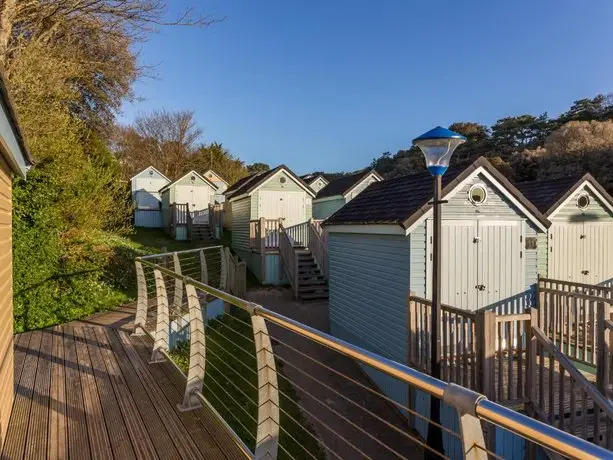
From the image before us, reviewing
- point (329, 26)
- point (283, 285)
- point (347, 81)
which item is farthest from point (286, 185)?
point (347, 81)

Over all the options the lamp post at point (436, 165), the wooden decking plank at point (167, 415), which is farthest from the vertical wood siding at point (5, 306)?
the lamp post at point (436, 165)

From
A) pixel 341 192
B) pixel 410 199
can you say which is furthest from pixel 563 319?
pixel 341 192

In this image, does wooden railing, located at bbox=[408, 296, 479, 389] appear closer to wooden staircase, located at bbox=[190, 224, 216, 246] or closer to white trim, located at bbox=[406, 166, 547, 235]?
white trim, located at bbox=[406, 166, 547, 235]

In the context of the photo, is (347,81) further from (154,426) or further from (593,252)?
(154,426)

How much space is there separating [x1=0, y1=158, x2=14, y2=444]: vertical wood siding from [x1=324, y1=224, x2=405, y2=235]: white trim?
5.79 meters

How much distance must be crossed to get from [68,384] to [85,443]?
4.68 feet

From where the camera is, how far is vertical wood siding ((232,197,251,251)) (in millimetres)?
18219

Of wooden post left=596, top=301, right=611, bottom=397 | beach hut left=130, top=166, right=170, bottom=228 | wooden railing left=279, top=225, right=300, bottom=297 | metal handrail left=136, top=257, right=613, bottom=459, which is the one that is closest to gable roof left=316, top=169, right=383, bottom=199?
wooden railing left=279, top=225, right=300, bottom=297

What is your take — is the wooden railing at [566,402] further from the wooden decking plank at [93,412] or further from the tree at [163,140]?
the tree at [163,140]

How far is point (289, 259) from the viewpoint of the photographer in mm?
14820

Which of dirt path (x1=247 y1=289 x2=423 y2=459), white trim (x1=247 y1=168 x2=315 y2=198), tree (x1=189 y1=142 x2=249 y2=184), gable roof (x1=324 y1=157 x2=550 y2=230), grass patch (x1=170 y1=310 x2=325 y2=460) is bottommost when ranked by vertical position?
dirt path (x1=247 y1=289 x2=423 y2=459)

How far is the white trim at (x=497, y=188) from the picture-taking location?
7.30 metres

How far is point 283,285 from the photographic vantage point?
617 inches

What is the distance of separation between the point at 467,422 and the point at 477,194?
7.39 m
